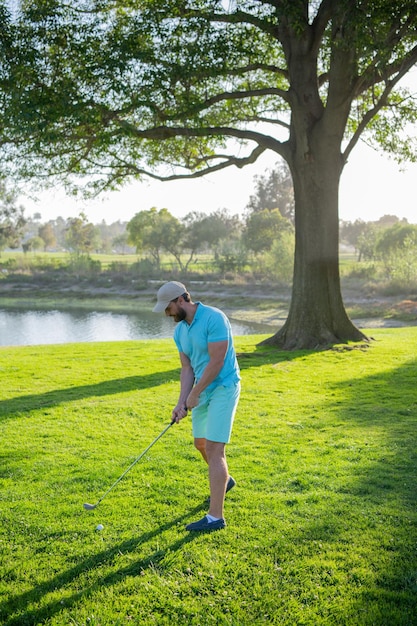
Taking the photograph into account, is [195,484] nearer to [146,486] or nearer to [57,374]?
[146,486]

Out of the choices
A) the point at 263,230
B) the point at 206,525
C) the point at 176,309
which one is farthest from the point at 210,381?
the point at 263,230

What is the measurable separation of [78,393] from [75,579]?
7.23 meters

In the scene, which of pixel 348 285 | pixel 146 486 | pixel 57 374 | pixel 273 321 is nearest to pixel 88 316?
pixel 273 321

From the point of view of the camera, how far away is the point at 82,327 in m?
38.0

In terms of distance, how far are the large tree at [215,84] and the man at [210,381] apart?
9149mm

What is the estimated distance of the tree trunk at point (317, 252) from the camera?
15.6 metres

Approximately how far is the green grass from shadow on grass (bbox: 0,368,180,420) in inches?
4.5

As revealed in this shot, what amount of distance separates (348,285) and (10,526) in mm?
47414

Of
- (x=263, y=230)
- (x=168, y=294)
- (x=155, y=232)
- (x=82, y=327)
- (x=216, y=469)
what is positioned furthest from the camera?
(x=263, y=230)

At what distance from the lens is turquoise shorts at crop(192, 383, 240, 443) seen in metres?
5.08

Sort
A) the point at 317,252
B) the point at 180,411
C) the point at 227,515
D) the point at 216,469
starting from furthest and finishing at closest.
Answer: the point at 317,252
the point at 227,515
the point at 180,411
the point at 216,469

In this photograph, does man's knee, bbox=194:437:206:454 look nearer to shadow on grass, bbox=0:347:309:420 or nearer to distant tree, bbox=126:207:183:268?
shadow on grass, bbox=0:347:309:420

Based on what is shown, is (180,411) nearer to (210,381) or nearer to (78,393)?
(210,381)

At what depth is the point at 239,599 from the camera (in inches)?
164
